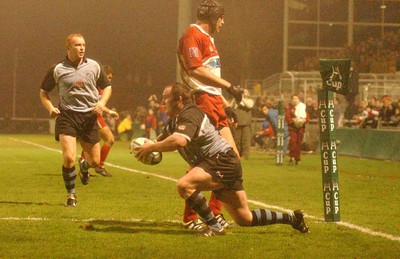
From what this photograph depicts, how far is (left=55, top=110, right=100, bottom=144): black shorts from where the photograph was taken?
451 inches

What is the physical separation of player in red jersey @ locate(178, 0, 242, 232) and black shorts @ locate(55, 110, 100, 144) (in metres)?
2.70

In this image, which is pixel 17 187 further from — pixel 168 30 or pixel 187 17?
pixel 168 30

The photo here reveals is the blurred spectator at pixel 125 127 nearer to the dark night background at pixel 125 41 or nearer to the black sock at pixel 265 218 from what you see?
the dark night background at pixel 125 41

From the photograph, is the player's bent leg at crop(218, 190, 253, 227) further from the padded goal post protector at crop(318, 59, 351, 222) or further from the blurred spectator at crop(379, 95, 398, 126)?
the blurred spectator at crop(379, 95, 398, 126)

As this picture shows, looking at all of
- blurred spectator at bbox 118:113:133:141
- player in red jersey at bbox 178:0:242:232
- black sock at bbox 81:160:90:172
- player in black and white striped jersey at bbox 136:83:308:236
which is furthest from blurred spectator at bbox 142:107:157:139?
player in black and white striped jersey at bbox 136:83:308:236

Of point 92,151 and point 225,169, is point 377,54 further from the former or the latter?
point 225,169

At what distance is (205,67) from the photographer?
29.6 ft

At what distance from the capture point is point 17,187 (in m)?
14.4

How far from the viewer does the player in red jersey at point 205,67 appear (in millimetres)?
8945

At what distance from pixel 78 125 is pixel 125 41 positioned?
49751 millimetres

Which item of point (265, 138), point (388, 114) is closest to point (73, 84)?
point (388, 114)

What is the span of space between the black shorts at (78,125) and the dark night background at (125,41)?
38.7 meters

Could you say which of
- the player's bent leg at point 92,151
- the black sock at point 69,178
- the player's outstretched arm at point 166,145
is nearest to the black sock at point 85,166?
the player's bent leg at point 92,151

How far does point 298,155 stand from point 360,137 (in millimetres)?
5000
